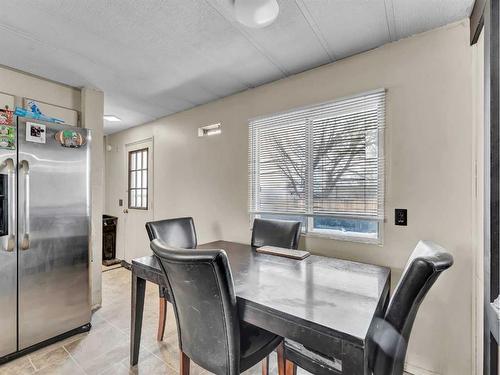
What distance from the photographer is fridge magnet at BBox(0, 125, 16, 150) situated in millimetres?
1886

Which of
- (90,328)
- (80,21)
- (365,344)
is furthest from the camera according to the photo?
(90,328)

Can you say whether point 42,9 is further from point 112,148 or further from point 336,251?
point 112,148

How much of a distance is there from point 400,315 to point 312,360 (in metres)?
0.50

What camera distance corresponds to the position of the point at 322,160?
7.56ft

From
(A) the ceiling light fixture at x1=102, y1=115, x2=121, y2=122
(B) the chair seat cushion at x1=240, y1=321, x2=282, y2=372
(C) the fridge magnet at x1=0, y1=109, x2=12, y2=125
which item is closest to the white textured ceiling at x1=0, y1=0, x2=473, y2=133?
(C) the fridge magnet at x1=0, y1=109, x2=12, y2=125

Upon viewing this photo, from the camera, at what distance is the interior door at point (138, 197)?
408 centimetres

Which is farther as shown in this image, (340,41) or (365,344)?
(340,41)

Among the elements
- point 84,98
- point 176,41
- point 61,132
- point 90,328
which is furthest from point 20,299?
point 176,41

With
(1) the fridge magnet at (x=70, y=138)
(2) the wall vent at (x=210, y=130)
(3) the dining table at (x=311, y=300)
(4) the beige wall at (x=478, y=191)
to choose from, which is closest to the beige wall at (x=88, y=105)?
(1) the fridge magnet at (x=70, y=138)

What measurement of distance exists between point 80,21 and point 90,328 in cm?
257

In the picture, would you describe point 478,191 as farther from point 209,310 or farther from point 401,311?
point 209,310

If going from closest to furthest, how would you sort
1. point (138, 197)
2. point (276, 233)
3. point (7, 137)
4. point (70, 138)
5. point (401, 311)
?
point (401, 311)
point (7, 137)
point (70, 138)
point (276, 233)
point (138, 197)

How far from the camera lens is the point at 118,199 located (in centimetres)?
473

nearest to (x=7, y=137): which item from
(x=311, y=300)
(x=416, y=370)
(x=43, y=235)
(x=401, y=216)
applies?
(x=43, y=235)
